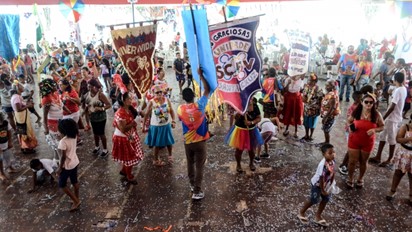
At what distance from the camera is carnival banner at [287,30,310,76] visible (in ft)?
23.0

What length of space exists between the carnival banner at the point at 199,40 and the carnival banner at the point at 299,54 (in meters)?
3.33

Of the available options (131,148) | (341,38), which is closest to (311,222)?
(131,148)

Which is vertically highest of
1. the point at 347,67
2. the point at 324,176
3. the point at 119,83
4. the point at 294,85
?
the point at 347,67

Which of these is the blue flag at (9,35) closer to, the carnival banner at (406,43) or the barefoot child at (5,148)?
the barefoot child at (5,148)

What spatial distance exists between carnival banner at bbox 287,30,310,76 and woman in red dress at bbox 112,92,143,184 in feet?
12.0

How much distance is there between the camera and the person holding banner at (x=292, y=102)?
729 cm

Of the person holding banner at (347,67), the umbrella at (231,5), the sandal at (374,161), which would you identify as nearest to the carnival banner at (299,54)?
the sandal at (374,161)

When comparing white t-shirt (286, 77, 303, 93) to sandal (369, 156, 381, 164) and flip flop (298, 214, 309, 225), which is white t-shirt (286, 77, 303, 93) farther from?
flip flop (298, 214, 309, 225)

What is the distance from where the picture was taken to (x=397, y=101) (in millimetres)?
5711

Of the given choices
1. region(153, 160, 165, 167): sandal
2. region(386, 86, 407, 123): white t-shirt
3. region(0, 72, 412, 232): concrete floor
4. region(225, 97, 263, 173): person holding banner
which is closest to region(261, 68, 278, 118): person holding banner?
region(0, 72, 412, 232): concrete floor

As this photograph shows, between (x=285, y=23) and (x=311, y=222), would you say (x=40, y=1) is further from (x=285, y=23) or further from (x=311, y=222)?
(x=311, y=222)

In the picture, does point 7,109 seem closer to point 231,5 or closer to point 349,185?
point 349,185

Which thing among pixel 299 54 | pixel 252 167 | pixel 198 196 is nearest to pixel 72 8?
pixel 299 54

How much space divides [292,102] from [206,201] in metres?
3.48
